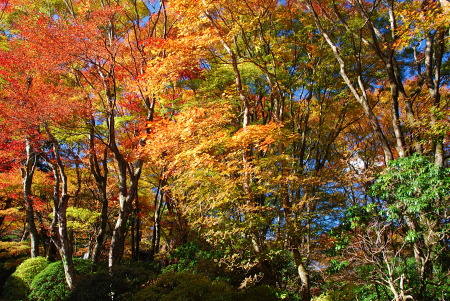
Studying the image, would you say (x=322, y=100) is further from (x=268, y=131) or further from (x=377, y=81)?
(x=268, y=131)

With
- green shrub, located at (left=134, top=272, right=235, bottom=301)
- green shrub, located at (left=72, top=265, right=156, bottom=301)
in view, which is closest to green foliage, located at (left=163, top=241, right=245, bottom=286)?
green shrub, located at (left=134, top=272, right=235, bottom=301)

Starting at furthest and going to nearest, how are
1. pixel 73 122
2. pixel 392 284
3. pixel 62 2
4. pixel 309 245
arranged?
pixel 62 2 < pixel 73 122 < pixel 309 245 < pixel 392 284

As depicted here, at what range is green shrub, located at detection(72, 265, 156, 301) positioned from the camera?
571 cm

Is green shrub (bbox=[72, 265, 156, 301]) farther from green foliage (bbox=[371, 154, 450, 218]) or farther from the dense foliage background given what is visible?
green foliage (bbox=[371, 154, 450, 218])

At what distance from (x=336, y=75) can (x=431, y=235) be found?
23.8 ft

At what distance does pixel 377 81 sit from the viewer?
1025 centimetres

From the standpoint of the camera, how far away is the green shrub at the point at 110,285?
5705 mm

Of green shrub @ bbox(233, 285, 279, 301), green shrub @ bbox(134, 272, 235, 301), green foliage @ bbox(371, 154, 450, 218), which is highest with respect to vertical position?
green foliage @ bbox(371, 154, 450, 218)

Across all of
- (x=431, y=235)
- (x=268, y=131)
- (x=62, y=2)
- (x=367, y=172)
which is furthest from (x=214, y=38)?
(x=62, y=2)

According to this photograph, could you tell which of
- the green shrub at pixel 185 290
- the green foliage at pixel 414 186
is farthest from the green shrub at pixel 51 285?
the green foliage at pixel 414 186

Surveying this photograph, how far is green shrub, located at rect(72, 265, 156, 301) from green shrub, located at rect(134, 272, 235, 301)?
2.54ft

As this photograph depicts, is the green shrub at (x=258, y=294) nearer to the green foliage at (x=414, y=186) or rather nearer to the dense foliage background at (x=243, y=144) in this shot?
the dense foliage background at (x=243, y=144)

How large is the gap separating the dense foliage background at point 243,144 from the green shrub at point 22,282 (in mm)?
36

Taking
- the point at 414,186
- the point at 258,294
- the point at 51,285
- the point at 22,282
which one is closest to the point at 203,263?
the point at 258,294
